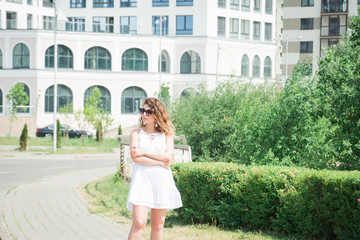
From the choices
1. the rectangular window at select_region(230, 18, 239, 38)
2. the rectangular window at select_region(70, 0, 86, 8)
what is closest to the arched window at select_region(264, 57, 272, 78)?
the rectangular window at select_region(230, 18, 239, 38)

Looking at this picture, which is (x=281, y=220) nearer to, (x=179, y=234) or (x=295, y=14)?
(x=179, y=234)

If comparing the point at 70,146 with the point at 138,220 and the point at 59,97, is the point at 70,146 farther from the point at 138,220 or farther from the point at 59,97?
the point at 138,220

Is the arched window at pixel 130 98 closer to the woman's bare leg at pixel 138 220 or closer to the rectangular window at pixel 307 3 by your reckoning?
the rectangular window at pixel 307 3

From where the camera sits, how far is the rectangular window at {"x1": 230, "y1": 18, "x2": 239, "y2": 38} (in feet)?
196

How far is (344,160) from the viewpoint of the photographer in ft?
32.6

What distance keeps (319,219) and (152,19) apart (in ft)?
179

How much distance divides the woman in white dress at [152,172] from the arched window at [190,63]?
170 feet

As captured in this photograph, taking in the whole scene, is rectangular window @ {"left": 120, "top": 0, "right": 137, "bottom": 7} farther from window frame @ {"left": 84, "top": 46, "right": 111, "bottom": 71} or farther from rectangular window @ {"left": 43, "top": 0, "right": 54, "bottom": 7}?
rectangular window @ {"left": 43, "top": 0, "right": 54, "bottom": 7}

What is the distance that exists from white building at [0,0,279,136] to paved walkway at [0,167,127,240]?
37.7 m

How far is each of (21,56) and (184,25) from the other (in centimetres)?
1801

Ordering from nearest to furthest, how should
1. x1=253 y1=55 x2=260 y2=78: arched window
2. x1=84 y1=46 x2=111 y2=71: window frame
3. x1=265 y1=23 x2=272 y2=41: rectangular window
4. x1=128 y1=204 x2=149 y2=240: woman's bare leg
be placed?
x1=128 y1=204 x2=149 y2=240: woman's bare leg → x1=84 y1=46 x2=111 y2=71: window frame → x1=253 y1=55 x2=260 y2=78: arched window → x1=265 y1=23 x2=272 y2=41: rectangular window

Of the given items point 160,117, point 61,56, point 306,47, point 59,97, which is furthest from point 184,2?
point 160,117

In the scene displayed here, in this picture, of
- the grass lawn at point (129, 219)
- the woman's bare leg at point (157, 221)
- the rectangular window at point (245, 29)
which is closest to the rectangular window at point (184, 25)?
the rectangular window at point (245, 29)

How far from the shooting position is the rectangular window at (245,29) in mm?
60750
